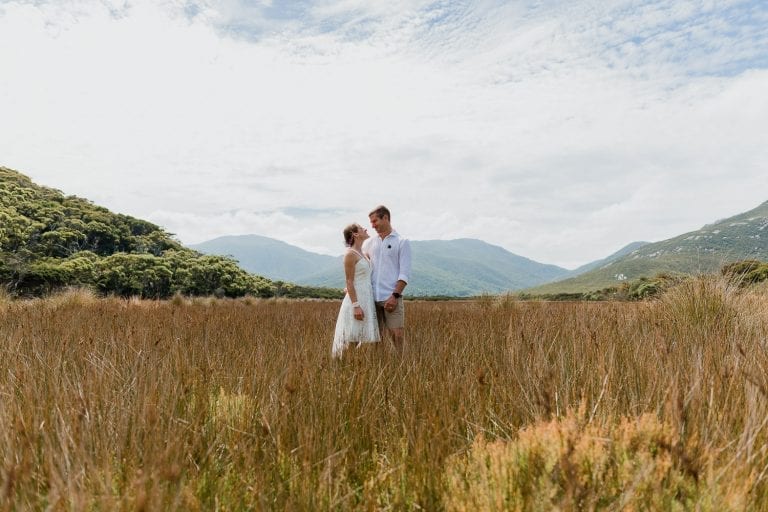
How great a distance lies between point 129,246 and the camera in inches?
1868

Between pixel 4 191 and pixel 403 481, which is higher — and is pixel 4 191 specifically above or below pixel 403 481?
above

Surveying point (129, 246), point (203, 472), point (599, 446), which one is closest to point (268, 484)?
point (203, 472)

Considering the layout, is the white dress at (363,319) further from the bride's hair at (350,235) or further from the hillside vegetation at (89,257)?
the hillside vegetation at (89,257)

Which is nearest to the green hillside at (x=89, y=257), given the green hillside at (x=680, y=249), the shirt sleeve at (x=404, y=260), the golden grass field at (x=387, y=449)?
the shirt sleeve at (x=404, y=260)

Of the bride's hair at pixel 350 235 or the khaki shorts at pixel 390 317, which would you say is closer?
the bride's hair at pixel 350 235

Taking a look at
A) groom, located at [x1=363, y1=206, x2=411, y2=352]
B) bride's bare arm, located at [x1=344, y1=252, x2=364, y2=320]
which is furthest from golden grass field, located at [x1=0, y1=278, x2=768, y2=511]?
groom, located at [x1=363, y1=206, x2=411, y2=352]

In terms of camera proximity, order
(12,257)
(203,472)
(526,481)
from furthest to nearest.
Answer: (12,257) → (203,472) → (526,481)

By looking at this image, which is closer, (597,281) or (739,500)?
(739,500)

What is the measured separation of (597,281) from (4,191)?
145621 millimetres

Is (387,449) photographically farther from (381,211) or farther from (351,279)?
(381,211)

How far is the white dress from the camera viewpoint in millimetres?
4617

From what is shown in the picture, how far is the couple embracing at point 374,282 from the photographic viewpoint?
4.66 metres

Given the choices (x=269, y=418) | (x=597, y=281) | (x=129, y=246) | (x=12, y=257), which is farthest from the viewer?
(x=597, y=281)

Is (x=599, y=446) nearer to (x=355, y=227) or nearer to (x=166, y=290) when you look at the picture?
(x=355, y=227)
